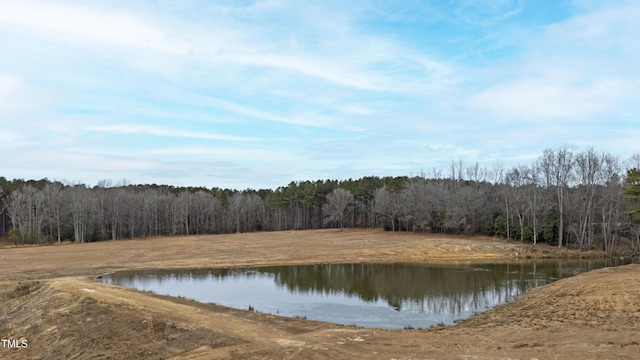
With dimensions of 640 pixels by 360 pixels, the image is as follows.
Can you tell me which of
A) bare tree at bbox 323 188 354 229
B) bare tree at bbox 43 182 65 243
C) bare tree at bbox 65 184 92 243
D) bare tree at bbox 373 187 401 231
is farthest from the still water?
bare tree at bbox 43 182 65 243

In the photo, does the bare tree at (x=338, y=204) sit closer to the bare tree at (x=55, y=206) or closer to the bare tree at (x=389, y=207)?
the bare tree at (x=389, y=207)

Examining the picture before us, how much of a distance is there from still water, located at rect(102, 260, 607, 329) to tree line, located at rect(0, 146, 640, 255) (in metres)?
15.6

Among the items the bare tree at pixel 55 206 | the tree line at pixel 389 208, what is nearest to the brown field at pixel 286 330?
the tree line at pixel 389 208

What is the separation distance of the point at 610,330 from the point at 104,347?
18.1 metres

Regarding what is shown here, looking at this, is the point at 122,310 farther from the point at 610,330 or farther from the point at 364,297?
the point at 610,330

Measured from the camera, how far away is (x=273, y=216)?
426 ft

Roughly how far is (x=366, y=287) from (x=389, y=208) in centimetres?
5963

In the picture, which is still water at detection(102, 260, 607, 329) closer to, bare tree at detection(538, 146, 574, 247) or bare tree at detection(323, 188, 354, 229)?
bare tree at detection(538, 146, 574, 247)

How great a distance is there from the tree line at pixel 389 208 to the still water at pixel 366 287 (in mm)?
15643

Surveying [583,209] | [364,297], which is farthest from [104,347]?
[583,209]

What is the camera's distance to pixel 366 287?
→ 1382 inches

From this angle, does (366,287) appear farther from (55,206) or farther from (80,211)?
(55,206)

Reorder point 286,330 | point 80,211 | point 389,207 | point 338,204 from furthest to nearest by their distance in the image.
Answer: point 338,204, point 389,207, point 80,211, point 286,330

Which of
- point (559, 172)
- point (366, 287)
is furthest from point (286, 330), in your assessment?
point (559, 172)
